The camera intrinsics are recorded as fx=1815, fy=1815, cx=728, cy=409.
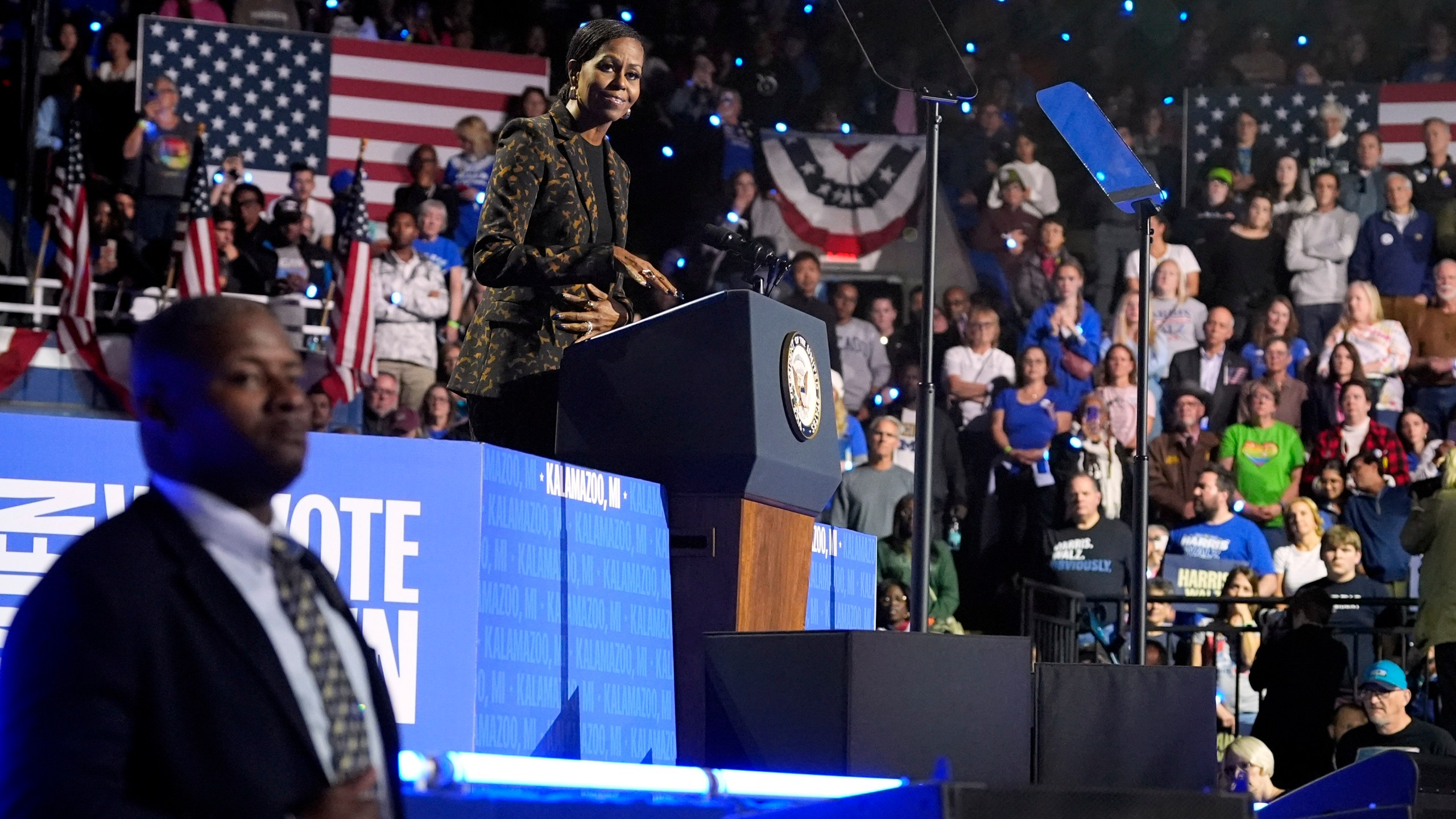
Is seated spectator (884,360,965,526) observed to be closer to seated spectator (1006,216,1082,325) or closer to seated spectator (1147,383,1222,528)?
seated spectator (1147,383,1222,528)

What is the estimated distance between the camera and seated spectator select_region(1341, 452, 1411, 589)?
29.4 feet

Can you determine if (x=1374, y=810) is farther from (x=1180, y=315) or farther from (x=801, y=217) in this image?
(x=801, y=217)

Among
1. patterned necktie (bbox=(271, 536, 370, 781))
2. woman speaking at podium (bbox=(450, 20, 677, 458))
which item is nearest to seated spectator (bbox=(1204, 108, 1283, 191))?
woman speaking at podium (bbox=(450, 20, 677, 458))

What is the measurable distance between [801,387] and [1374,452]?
6779 millimetres

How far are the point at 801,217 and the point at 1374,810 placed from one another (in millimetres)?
9367

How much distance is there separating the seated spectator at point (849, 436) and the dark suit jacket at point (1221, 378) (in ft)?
6.40

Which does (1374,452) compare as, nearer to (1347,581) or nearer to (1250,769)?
(1347,581)

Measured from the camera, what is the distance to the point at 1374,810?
282 centimetres

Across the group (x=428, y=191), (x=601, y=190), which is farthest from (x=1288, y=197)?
(x=601, y=190)

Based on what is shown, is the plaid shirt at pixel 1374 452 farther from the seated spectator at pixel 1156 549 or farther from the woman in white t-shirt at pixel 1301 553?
the seated spectator at pixel 1156 549

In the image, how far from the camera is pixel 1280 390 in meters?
10.3

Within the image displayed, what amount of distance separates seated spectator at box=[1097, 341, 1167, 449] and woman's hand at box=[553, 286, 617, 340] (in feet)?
21.4

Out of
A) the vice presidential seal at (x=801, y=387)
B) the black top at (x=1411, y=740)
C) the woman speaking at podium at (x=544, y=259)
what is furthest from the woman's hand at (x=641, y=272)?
the black top at (x=1411, y=740)

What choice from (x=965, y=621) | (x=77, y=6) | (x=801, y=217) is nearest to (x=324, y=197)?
(x=77, y=6)
